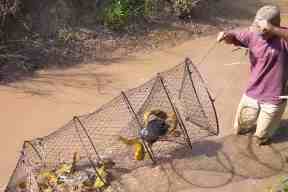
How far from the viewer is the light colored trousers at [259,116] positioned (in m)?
4.88

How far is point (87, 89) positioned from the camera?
6.14 meters

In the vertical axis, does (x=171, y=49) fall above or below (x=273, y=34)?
below

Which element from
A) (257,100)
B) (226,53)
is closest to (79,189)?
(257,100)

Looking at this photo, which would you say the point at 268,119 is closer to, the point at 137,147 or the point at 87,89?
the point at 137,147

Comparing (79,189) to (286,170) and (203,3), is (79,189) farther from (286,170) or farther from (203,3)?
(203,3)

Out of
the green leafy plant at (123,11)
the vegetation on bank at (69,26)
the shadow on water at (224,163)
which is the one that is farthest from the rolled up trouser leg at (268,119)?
the green leafy plant at (123,11)

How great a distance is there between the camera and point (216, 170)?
192 inches

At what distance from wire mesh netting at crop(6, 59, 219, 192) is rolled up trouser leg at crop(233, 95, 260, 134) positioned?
23 centimetres

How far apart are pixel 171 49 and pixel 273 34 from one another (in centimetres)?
272

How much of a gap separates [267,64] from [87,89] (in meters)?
→ 2.23

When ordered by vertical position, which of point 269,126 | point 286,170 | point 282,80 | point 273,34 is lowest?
point 286,170

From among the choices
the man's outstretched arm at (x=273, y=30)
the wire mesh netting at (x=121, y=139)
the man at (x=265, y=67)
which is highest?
the man's outstretched arm at (x=273, y=30)

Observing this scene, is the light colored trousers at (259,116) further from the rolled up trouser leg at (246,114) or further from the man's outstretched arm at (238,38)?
the man's outstretched arm at (238,38)

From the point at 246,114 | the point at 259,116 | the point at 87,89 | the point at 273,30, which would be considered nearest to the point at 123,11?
the point at 87,89
